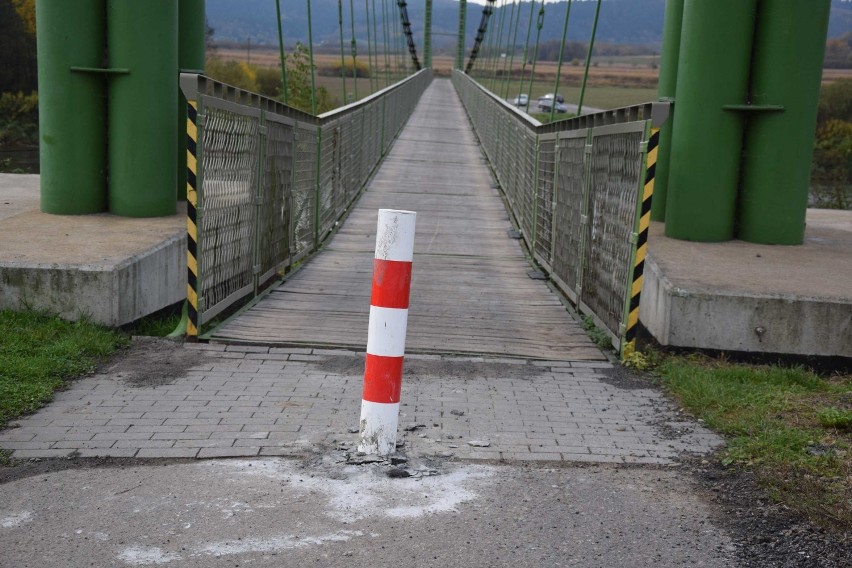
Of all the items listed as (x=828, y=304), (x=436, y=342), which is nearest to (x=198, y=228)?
(x=436, y=342)

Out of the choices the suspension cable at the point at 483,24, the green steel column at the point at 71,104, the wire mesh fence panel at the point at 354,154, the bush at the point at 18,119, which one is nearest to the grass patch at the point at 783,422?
the green steel column at the point at 71,104

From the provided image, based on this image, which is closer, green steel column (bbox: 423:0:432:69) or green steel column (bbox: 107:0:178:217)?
green steel column (bbox: 107:0:178:217)

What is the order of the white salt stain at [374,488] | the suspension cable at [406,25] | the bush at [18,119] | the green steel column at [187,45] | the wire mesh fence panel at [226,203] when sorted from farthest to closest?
the suspension cable at [406,25] < the bush at [18,119] < the green steel column at [187,45] < the wire mesh fence panel at [226,203] < the white salt stain at [374,488]

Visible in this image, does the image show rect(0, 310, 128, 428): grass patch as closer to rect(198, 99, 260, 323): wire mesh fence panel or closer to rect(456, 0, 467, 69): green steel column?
rect(198, 99, 260, 323): wire mesh fence panel

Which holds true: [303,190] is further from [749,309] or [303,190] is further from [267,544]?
[267,544]

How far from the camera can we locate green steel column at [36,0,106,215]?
8.73 metres

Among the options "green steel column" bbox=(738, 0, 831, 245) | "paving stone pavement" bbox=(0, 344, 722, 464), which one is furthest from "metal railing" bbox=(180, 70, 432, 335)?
"green steel column" bbox=(738, 0, 831, 245)

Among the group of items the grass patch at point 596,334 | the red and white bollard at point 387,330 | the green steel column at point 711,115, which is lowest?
the grass patch at point 596,334

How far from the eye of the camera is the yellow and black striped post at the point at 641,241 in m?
6.46

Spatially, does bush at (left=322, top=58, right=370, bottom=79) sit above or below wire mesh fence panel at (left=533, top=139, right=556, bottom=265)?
above

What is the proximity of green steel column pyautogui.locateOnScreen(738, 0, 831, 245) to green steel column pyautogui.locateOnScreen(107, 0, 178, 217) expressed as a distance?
509 cm

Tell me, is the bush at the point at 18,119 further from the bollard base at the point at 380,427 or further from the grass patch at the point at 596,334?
the bollard base at the point at 380,427

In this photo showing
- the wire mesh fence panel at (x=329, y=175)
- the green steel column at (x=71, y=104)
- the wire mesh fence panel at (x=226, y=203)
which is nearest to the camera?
the wire mesh fence panel at (x=226, y=203)

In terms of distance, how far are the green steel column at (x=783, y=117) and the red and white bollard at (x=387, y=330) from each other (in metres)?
5.46
